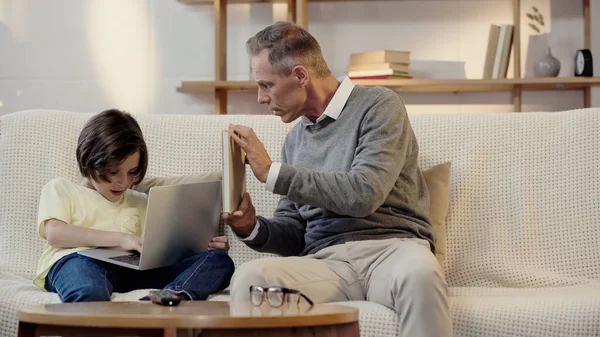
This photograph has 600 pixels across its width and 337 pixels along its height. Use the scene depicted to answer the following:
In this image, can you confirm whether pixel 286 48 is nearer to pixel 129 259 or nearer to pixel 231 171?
pixel 231 171

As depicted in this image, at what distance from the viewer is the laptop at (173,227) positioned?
2062mm

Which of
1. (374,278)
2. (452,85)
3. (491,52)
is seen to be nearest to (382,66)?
(452,85)

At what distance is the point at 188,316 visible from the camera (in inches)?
51.8

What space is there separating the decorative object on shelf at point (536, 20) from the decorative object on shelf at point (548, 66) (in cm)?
14

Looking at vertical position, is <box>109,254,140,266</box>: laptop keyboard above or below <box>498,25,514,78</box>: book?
below

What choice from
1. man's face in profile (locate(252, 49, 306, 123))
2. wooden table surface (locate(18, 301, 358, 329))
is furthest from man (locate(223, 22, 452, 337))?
wooden table surface (locate(18, 301, 358, 329))

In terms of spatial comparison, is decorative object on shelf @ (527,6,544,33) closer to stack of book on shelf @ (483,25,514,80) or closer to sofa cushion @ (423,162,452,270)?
stack of book on shelf @ (483,25,514,80)

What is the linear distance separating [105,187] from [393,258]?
2.67 feet

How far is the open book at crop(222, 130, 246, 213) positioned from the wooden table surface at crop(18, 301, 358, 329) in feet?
1.82

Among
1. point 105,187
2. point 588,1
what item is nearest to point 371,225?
point 105,187

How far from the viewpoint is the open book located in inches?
77.9

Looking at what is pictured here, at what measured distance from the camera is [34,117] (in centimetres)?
258

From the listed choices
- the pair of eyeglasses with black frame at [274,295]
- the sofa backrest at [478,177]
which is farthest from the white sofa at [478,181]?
the pair of eyeglasses with black frame at [274,295]

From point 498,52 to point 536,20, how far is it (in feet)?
0.88
